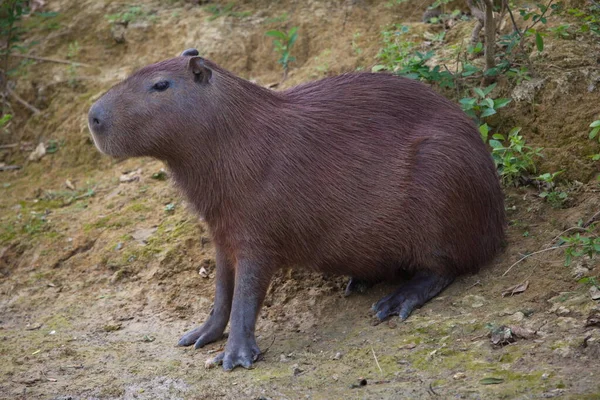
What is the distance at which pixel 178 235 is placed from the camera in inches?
238

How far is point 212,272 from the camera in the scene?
18.9ft

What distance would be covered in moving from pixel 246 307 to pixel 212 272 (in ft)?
3.80

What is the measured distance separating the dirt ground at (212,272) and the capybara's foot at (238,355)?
0.21ft

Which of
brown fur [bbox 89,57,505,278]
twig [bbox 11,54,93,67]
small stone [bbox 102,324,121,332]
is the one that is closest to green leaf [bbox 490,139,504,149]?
brown fur [bbox 89,57,505,278]

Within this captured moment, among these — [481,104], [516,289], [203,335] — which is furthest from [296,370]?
[481,104]

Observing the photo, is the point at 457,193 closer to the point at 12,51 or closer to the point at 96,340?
the point at 96,340

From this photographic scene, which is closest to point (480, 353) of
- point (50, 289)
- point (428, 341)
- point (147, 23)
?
point (428, 341)

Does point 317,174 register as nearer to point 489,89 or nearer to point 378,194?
point 378,194

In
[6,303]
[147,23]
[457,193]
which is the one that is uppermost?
[147,23]

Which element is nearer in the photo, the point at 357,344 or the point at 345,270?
the point at 357,344

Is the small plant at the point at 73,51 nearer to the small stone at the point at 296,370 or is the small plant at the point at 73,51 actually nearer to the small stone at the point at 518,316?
the small stone at the point at 296,370

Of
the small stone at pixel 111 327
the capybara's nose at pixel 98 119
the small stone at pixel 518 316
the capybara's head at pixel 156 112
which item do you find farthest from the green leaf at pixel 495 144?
the small stone at pixel 111 327

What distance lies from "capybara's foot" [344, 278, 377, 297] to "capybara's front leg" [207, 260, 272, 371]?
74 centimetres

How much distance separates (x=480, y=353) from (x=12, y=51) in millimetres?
6118
